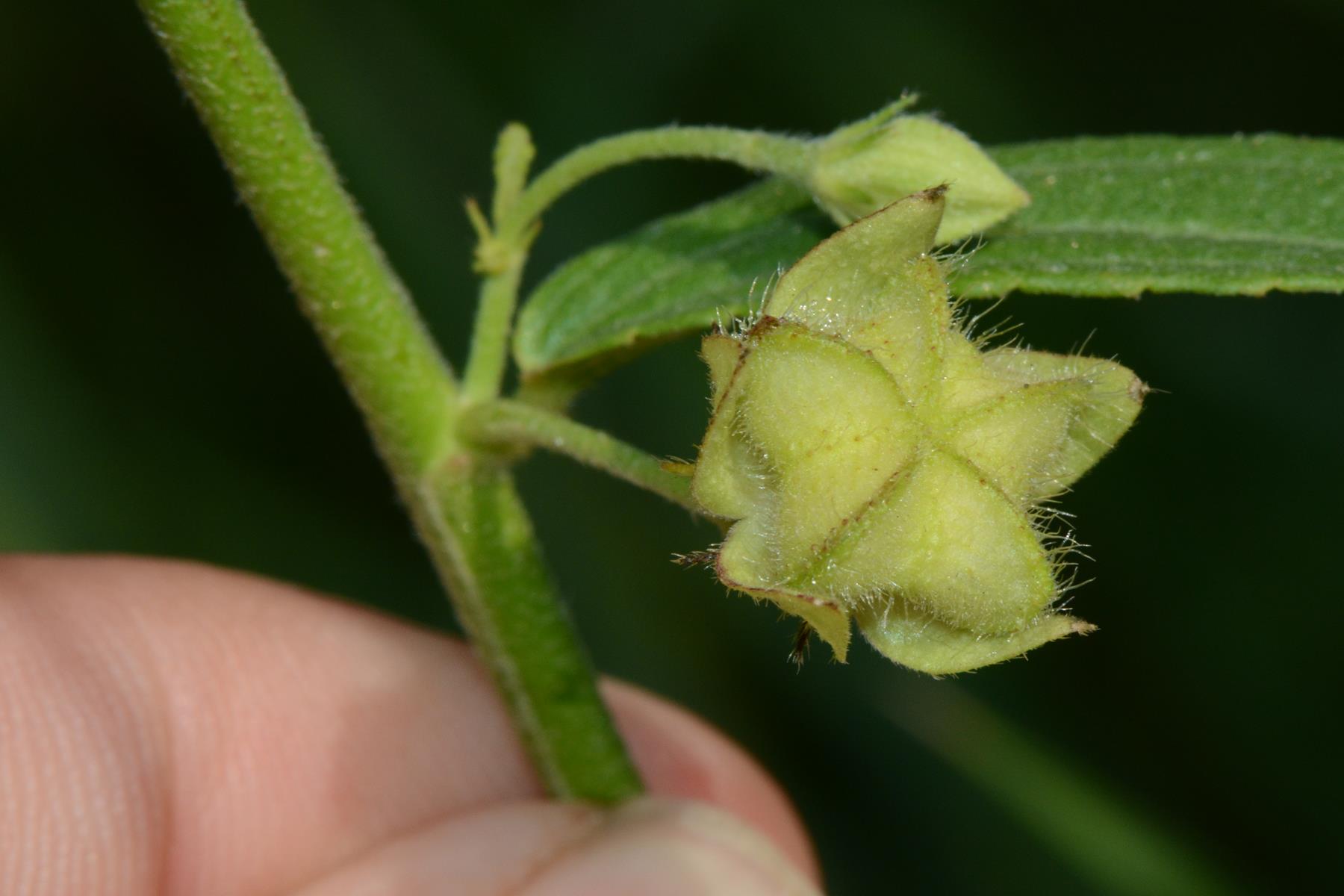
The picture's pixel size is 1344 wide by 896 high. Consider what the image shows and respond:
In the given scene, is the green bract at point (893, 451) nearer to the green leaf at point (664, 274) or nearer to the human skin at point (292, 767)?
the green leaf at point (664, 274)

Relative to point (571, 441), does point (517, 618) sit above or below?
below

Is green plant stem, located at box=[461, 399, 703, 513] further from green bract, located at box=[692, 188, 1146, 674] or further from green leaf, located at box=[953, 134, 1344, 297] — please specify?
green leaf, located at box=[953, 134, 1344, 297]

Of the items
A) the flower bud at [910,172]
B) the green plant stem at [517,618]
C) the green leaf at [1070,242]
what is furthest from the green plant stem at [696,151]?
the green plant stem at [517,618]

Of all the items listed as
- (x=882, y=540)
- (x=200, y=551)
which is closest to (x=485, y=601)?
(x=882, y=540)

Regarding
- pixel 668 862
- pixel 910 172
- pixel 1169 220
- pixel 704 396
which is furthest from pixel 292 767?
pixel 1169 220

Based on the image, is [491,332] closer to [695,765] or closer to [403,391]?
[403,391]

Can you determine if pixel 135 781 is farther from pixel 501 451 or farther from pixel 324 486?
pixel 324 486

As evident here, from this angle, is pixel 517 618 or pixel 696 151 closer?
pixel 696 151

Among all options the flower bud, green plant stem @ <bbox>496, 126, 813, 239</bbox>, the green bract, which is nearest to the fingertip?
green plant stem @ <bbox>496, 126, 813, 239</bbox>
